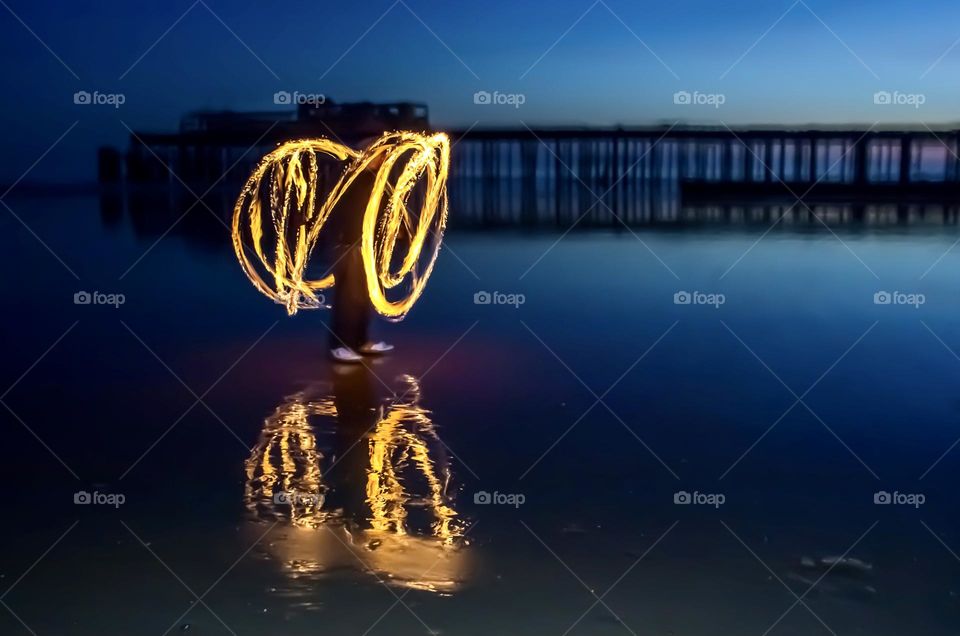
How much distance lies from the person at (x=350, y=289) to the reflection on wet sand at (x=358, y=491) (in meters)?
1.40

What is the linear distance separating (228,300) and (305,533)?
7.61 meters

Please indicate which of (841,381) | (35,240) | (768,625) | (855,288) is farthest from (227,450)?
(35,240)

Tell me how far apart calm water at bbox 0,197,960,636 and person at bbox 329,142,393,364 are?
10.2 inches

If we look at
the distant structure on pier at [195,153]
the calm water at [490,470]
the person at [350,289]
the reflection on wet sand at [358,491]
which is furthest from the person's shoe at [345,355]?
the distant structure on pier at [195,153]

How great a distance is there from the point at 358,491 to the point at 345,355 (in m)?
3.36

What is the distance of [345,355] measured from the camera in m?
8.51

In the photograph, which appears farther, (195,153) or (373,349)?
(195,153)

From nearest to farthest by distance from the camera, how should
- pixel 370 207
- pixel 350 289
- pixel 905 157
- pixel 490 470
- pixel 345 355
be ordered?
pixel 490 470 < pixel 370 207 < pixel 345 355 < pixel 350 289 < pixel 905 157

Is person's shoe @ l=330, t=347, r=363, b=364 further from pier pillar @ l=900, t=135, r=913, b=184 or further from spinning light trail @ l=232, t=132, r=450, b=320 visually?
pier pillar @ l=900, t=135, r=913, b=184

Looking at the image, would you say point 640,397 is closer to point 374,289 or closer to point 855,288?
point 374,289

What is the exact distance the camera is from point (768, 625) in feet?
12.3

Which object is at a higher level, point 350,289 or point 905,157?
point 905,157

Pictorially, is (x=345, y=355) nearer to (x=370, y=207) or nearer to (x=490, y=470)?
(x=370, y=207)

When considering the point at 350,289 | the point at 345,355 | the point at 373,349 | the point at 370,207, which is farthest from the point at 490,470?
the point at 350,289
